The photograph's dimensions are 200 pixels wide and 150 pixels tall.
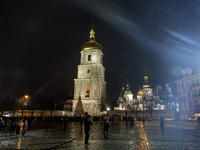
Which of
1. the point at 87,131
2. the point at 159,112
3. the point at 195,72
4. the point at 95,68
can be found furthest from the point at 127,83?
the point at 87,131

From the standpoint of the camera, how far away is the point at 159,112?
5384 cm

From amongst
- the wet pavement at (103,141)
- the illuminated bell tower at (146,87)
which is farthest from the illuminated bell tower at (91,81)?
the wet pavement at (103,141)

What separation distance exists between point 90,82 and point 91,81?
1.81ft

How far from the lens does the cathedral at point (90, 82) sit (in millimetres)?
61412

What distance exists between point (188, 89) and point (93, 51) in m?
36.8

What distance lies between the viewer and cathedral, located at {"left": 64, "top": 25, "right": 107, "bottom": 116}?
201 ft

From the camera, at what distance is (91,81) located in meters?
64.0

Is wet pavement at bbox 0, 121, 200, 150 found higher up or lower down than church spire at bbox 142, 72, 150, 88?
lower down

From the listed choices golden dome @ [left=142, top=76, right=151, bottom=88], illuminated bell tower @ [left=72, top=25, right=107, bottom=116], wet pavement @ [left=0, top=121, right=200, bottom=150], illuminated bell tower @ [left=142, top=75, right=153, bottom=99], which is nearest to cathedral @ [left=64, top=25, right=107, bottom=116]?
illuminated bell tower @ [left=72, top=25, right=107, bottom=116]

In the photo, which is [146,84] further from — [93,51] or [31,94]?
[31,94]

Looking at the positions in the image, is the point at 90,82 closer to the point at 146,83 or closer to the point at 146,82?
the point at 146,83

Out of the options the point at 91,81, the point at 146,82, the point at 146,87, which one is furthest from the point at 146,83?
the point at 91,81

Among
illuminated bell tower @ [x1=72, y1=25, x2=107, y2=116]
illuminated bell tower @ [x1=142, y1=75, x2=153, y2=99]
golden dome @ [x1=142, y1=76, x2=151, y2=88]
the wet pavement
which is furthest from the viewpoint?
golden dome @ [x1=142, y1=76, x2=151, y2=88]

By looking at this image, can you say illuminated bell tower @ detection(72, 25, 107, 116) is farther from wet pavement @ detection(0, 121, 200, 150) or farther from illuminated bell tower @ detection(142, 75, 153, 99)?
wet pavement @ detection(0, 121, 200, 150)
